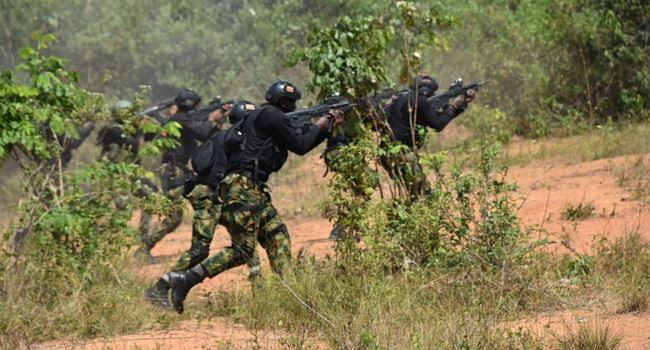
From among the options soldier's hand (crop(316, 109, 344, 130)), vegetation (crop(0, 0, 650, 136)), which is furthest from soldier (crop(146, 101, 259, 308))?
vegetation (crop(0, 0, 650, 136))

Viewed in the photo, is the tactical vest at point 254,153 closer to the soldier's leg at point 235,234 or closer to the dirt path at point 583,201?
the soldier's leg at point 235,234

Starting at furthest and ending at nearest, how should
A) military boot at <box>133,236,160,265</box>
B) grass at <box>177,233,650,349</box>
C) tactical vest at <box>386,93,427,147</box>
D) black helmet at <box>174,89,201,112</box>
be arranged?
black helmet at <box>174,89,201,112</box> < military boot at <box>133,236,160,265</box> < tactical vest at <box>386,93,427,147</box> < grass at <box>177,233,650,349</box>

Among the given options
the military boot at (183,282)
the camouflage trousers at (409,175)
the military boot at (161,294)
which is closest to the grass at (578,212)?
the camouflage trousers at (409,175)

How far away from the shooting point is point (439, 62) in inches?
642

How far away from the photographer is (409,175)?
275 inches

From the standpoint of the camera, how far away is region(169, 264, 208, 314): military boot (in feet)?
21.6

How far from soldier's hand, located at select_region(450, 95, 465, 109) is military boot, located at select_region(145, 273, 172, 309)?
9.31ft

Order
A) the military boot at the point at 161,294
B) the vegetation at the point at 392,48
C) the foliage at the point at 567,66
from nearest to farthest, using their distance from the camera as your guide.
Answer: the military boot at the point at 161,294
the foliage at the point at 567,66
the vegetation at the point at 392,48

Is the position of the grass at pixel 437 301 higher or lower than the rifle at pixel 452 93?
lower

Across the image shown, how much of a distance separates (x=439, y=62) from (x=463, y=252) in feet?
34.7

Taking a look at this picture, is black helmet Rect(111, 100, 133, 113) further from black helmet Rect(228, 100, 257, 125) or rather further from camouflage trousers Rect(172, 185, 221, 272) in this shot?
camouflage trousers Rect(172, 185, 221, 272)

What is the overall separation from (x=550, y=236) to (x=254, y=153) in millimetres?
2521

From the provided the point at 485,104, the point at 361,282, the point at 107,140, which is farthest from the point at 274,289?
the point at 485,104

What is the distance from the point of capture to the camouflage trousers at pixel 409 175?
22.6 feet
